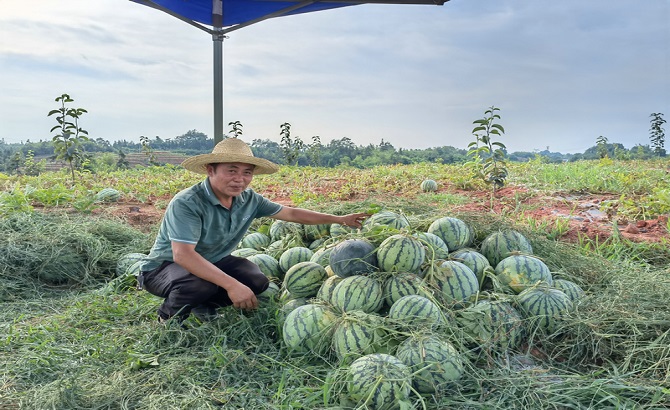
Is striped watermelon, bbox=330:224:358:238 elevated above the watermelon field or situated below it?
above

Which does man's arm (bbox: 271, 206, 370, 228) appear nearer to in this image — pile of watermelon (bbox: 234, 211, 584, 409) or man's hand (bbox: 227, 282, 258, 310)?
pile of watermelon (bbox: 234, 211, 584, 409)

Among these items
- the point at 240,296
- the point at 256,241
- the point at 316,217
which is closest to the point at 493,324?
the point at 240,296

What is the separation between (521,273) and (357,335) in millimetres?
1184

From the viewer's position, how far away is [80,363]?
280cm

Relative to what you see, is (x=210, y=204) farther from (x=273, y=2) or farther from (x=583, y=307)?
(x=273, y=2)

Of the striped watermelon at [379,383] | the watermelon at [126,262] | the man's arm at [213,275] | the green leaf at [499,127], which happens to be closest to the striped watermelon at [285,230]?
the man's arm at [213,275]

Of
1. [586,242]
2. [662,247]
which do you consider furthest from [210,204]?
[662,247]

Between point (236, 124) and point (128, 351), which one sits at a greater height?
point (236, 124)

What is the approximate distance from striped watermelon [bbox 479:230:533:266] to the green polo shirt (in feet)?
4.71

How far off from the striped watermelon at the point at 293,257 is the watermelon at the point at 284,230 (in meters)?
0.41

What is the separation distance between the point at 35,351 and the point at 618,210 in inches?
232

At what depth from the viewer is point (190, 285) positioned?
313 cm

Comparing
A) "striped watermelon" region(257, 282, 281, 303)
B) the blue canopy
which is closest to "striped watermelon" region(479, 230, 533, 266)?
"striped watermelon" region(257, 282, 281, 303)

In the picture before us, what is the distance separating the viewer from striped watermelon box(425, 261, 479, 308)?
2783 mm
